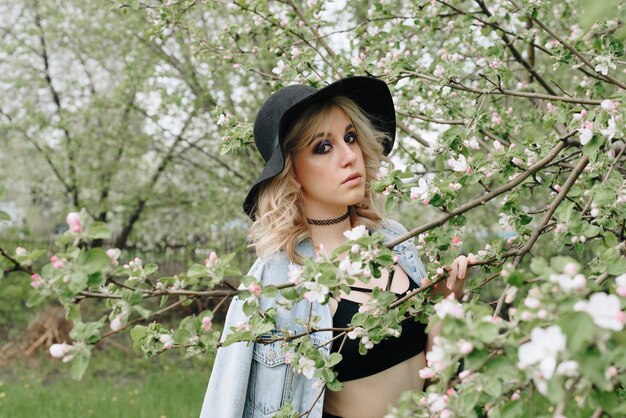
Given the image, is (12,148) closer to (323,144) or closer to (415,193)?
(323,144)

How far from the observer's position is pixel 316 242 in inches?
94.6

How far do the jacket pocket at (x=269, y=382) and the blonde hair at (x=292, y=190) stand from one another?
1.12 feet

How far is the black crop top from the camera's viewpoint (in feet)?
7.11

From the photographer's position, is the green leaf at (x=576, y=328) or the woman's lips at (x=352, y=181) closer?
the green leaf at (x=576, y=328)

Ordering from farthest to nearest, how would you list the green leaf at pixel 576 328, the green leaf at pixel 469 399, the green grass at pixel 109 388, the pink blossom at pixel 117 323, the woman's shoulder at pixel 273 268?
the green grass at pixel 109 388 < the woman's shoulder at pixel 273 268 < the pink blossom at pixel 117 323 < the green leaf at pixel 469 399 < the green leaf at pixel 576 328

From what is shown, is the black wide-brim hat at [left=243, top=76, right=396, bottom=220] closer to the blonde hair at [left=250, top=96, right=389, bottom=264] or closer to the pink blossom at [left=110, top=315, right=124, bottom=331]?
the blonde hair at [left=250, top=96, right=389, bottom=264]

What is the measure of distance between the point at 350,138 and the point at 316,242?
395 millimetres

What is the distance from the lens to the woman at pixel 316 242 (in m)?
2.13

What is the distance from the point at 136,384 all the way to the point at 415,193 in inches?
217

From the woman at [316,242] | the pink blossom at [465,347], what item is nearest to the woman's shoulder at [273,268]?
the woman at [316,242]

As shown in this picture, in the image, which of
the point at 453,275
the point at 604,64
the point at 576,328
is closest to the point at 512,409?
the point at 576,328

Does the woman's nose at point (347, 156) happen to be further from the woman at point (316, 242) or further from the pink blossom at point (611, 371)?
the pink blossom at point (611, 371)

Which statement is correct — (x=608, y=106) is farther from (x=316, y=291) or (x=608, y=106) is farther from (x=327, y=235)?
(x=327, y=235)

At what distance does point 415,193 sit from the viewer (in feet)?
5.56
